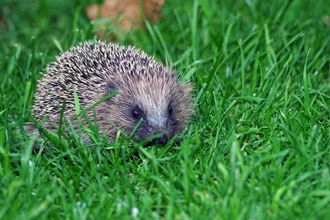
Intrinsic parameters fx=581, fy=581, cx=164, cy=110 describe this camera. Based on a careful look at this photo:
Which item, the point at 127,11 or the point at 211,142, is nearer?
the point at 211,142

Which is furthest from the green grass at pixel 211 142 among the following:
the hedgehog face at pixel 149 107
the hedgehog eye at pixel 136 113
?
the hedgehog eye at pixel 136 113

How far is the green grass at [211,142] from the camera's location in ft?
13.6

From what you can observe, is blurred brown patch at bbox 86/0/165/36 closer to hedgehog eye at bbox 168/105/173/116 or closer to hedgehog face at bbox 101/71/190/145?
hedgehog face at bbox 101/71/190/145

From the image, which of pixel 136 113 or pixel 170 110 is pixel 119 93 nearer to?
pixel 136 113

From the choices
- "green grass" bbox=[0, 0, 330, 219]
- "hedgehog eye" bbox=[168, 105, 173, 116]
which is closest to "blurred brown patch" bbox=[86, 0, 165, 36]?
"green grass" bbox=[0, 0, 330, 219]

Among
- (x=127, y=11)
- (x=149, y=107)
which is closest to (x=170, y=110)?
(x=149, y=107)

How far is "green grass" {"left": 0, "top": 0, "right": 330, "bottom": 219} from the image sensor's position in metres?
4.15

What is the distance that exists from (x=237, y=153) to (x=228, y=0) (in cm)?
379

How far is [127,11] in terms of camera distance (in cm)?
764

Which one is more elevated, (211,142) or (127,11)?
(127,11)

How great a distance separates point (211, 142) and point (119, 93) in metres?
1.05

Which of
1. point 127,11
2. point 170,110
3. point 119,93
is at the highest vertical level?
point 127,11

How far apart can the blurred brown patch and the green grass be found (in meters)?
0.16

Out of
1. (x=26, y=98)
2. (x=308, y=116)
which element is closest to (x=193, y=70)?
(x=308, y=116)
